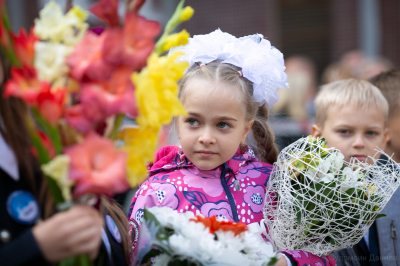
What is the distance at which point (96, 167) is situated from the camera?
1.03 m

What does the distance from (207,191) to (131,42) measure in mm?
991

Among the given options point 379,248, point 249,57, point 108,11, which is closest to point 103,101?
point 108,11

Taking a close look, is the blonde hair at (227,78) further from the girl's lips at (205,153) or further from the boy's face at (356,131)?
the boy's face at (356,131)

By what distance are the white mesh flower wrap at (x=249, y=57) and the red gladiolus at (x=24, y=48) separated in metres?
0.99

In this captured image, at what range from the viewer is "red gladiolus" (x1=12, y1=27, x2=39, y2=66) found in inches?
41.2

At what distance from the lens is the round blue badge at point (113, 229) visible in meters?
1.52

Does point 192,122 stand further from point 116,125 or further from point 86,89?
point 86,89

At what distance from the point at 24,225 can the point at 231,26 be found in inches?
294

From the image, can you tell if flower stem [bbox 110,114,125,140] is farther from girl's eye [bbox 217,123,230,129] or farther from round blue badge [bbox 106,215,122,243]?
girl's eye [bbox 217,123,230,129]

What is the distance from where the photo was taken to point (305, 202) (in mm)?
1657

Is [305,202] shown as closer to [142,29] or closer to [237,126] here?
[237,126]

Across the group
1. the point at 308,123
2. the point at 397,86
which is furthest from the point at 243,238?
the point at 308,123

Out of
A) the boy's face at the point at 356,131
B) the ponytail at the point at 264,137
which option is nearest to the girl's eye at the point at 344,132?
the boy's face at the point at 356,131

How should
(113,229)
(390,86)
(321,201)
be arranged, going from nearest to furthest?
1. (113,229)
2. (321,201)
3. (390,86)
